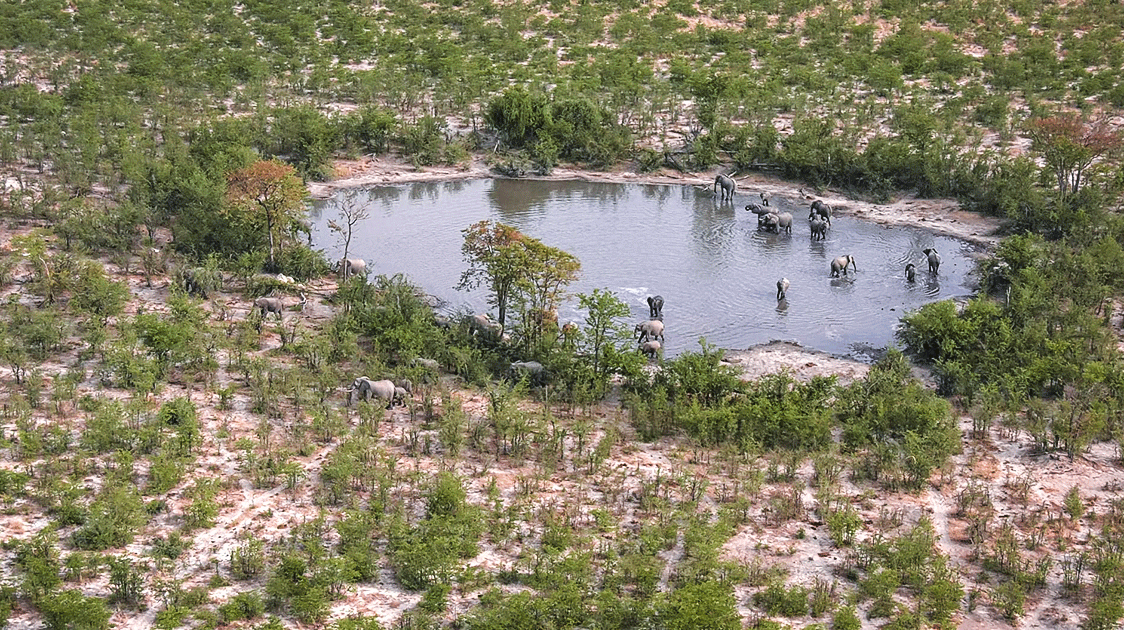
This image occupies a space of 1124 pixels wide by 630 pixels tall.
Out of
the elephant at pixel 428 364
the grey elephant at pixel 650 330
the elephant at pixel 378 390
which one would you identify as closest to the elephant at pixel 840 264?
the grey elephant at pixel 650 330

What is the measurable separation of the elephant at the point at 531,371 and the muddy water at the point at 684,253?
7.63 feet

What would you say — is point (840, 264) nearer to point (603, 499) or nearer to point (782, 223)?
point (782, 223)

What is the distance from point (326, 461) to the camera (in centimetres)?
1437

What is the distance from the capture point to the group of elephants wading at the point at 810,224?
2153cm

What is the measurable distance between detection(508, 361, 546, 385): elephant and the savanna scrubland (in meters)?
0.18

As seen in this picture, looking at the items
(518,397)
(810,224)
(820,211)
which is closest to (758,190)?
(810,224)

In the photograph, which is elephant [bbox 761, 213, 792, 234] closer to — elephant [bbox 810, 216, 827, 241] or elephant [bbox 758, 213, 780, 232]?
elephant [bbox 758, 213, 780, 232]

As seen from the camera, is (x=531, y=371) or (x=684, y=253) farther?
(x=684, y=253)

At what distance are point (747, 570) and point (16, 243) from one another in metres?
14.2

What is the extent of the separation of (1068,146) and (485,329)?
1254 centimetres

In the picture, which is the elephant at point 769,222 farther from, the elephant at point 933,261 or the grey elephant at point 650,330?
the grey elephant at point 650,330

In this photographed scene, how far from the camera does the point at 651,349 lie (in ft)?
59.5

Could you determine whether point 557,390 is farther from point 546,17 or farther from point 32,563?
point 546,17

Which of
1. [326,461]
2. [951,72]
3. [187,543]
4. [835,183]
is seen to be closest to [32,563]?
[187,543]
